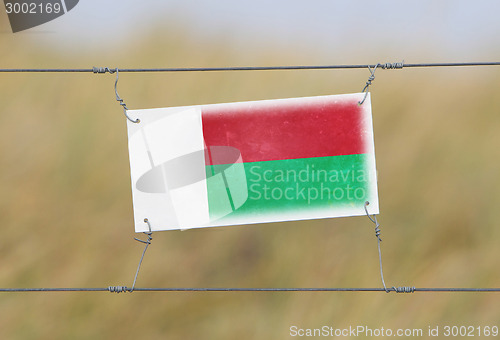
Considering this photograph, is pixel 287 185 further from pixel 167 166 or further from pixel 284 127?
pixel 167 166

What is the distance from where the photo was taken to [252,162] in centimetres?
144

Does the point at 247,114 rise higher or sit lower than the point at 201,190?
higher

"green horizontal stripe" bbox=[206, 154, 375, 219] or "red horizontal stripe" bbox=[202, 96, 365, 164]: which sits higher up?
"red horizontal stripe" bbox=[202, 96, 365, 164]

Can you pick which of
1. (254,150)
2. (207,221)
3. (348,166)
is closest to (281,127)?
(254,150)

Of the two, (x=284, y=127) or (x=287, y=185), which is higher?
(x=284, y=127)

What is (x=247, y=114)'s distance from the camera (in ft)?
4.73

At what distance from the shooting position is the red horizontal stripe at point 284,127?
1434 mm

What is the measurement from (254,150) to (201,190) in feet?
0.56

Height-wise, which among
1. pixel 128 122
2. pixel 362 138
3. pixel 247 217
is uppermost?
pixel 128 122

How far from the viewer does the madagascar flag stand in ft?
4.67

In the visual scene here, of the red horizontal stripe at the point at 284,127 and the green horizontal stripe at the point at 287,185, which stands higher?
the red horizontal stripe at the point at 284,127

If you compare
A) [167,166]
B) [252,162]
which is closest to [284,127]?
[252,162]

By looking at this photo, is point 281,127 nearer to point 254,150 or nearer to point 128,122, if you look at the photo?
point 254,150

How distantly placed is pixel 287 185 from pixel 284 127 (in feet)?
0.49
